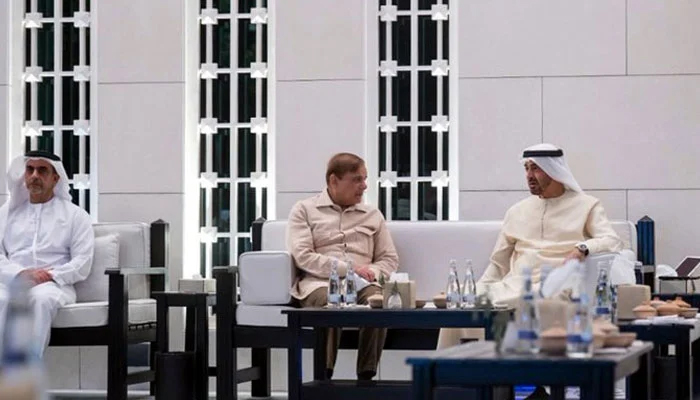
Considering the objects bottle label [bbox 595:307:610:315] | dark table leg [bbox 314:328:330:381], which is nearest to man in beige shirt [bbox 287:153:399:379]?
dark table leg [bbox 314:328:330:381]

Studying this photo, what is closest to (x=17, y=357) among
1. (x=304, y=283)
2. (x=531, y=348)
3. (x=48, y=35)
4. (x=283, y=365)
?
(x=531, y=348)

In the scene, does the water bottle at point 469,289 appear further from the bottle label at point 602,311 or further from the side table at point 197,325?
the side table at point 197,325

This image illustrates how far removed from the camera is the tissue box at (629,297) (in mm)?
6047

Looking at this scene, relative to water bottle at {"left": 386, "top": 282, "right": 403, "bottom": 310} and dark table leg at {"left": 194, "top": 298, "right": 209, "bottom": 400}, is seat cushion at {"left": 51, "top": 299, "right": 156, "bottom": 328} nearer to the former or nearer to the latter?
dark table leg at {"left": 194, "top": 298, "right": 209, "bottom": 400}

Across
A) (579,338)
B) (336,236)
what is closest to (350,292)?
(336,236)

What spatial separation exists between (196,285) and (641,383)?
3004 mm

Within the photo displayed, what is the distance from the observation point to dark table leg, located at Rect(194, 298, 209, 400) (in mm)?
7336

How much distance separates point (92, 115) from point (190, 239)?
97 centimetres

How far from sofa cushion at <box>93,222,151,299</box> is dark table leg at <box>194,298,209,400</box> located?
1.71 ft

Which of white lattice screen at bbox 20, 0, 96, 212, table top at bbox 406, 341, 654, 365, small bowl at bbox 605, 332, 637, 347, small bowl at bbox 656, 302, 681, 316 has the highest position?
white lattice screen at bbox 20, 0, 96, 212

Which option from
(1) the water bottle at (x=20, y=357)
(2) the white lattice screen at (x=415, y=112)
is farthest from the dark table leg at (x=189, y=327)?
(1) the water bottle at (x=20, y=357)

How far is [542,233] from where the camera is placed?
713cm

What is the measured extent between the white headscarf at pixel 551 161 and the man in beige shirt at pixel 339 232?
35.5 inches

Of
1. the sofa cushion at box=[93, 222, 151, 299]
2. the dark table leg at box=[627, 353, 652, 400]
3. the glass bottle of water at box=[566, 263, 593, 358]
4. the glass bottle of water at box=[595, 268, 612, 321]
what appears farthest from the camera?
the sofa cushion at box=[93, 222, 151, 299]
